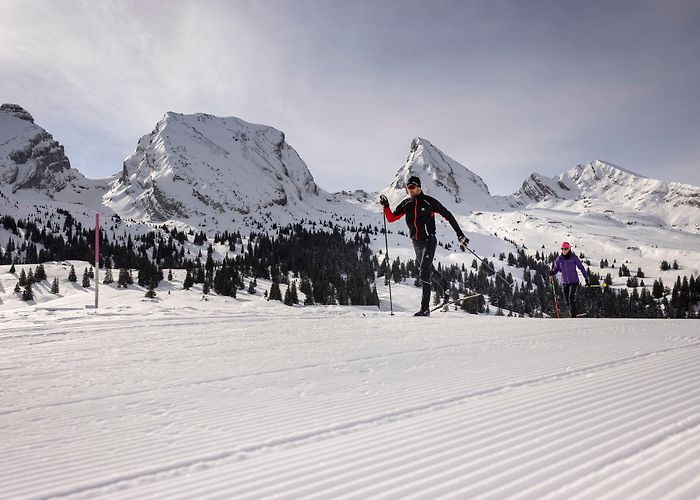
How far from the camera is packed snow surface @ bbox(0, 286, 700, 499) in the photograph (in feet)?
6.49

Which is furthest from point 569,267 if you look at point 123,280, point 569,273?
point 123,280

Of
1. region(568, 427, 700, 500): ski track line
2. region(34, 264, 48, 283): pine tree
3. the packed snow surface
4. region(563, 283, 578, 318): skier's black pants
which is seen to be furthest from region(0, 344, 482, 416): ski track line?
region(34, 264, 48, 283): pine tree

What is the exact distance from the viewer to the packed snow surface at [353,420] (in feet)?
6.49

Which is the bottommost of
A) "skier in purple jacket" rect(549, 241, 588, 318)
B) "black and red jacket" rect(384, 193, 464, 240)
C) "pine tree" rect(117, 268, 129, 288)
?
"pine tree" rect(117, 268, 129, 288)

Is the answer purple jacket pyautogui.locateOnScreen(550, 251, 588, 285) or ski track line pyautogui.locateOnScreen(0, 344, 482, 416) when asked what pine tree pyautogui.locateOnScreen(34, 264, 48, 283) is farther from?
purple jacket pyautogui.locateOnScreen(550, 251, 588, 285)

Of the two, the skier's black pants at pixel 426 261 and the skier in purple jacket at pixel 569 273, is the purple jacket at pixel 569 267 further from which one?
the skier's black pants at pixel 426 261

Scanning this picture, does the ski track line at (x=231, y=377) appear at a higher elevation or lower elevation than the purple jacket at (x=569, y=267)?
lower

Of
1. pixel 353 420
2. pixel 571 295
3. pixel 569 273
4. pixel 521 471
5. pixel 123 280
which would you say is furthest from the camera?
pixel 123 280

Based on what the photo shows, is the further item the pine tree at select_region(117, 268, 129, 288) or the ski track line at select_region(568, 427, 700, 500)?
the pine tree at select_region(117, 268, 129, 288)

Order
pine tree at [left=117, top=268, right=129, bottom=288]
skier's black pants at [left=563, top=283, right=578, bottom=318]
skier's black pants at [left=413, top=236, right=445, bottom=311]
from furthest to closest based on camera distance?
pine tree at [left=117, top=268, right=129, bottom=288]
skier's black pants at [left=563, top=283, right=578, bottom=318]
skier's black pants at [left=413, top=236, right=445, bottom=311]

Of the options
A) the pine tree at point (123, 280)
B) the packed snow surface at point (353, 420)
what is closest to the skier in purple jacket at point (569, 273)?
the packed snow surface at point (353, 420)

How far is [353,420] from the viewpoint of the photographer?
2.85 metres

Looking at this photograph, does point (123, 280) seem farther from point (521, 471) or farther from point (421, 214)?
point (521, 471)

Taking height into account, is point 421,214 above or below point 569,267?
above
